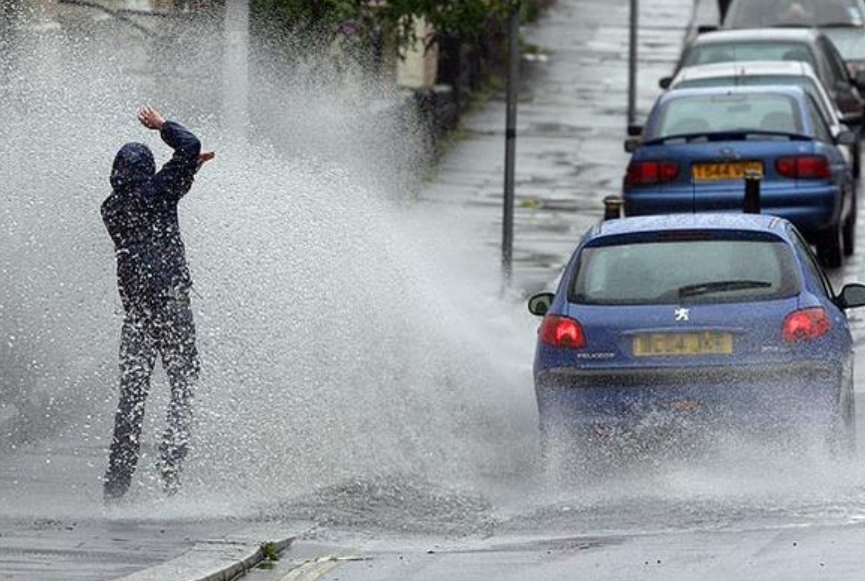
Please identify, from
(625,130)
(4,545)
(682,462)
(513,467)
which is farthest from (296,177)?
(625,130)

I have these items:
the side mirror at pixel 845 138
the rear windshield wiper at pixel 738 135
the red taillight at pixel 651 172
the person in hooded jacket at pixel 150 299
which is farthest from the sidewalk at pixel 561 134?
the person in hooded jacket at pixel 150 299

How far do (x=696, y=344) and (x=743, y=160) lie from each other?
862 cm

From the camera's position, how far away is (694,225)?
49.0ft

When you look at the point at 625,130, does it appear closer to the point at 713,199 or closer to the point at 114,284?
the point at 713,199

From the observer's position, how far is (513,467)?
15320 millimetres

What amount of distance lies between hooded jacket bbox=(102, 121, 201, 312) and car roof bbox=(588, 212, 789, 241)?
2.46 meters

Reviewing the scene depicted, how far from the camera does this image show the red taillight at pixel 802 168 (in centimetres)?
2258

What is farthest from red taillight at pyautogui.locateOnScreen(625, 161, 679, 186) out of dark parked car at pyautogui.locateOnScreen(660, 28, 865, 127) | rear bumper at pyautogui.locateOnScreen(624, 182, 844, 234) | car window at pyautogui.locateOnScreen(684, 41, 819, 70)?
car window at pyautogui.locateOnScreen(684, 41, 819, 70)

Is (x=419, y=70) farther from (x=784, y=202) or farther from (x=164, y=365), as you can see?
(x=164, y=365)

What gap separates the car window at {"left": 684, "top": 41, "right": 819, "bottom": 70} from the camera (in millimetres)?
29984

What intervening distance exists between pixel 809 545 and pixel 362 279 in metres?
5.61

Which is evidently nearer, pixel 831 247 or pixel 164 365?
Result: pixel 164 365

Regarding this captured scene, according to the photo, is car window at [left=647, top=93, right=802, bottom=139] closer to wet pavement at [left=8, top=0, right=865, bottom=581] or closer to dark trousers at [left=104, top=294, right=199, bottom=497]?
wet pavement at [left=8, top=0, right=865, bottom=581]

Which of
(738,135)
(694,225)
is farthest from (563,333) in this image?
(738,135)
